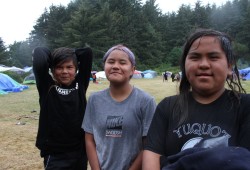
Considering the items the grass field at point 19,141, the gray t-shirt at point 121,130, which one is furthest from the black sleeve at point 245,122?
the grass field at point 19,141

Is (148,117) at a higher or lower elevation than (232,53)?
lower

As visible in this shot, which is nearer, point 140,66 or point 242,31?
point 140,66

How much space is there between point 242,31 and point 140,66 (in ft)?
73.9

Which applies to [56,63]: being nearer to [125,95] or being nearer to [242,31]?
[125,95]

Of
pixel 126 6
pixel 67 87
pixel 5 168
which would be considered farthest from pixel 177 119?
pixel 126 6

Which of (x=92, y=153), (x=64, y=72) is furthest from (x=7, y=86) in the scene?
(x=92, y=153)

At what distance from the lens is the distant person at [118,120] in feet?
7.15

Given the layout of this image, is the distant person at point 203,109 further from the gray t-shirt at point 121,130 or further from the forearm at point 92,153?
the forearm at point 92,153

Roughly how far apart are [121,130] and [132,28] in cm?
5679

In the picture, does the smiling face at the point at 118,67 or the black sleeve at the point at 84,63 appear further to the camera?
the black sleeve at the point at 84,63

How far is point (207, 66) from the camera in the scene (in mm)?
1521

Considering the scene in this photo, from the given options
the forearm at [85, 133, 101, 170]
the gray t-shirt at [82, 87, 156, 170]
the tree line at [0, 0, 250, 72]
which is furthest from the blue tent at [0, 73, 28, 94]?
the tree line at [0, 0, 250, 72]

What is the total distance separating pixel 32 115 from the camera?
10.1 metres

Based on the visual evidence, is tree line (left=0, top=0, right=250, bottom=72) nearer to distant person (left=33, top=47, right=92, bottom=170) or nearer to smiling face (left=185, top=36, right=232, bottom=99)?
distant person (left=33, top=47, right=92, bottom=170)
